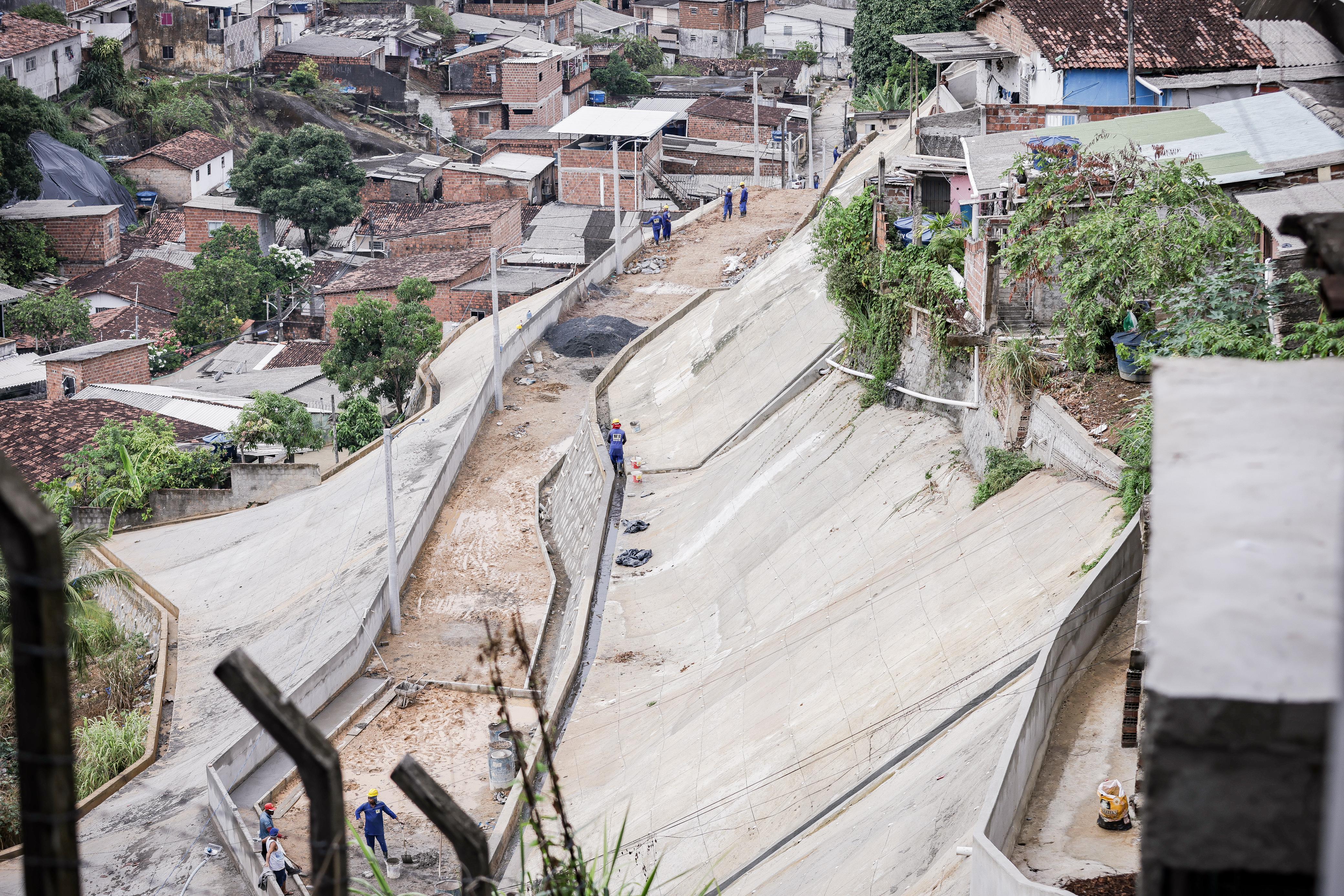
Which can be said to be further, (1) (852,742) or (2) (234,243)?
(2) (234,243)

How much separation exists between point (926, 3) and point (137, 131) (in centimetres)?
3445

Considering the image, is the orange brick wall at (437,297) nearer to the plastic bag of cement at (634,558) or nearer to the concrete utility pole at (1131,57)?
the concrete utility pole at (1131,57)

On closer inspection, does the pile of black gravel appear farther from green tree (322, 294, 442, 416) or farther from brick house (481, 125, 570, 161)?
brick house (481, 125, 570, 161)

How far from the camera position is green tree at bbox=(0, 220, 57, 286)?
45.0m

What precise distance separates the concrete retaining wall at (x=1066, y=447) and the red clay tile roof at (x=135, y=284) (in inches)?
1396

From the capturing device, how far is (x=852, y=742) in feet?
36.8

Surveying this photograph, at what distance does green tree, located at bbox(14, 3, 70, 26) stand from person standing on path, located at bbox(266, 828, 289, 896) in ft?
180

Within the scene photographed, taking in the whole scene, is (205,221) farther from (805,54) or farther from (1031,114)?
(805,54)

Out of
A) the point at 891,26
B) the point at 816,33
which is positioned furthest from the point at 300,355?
the point at 816,33

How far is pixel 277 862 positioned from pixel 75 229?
4059 cm

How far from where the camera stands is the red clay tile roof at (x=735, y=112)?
56469 millimetres

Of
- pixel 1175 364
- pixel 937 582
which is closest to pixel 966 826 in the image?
pixel 937 582

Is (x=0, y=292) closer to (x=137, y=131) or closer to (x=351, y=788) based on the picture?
(x=137, y=131)

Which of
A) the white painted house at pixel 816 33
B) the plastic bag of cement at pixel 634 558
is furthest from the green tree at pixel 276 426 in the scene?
the white painted house at pixel 816 33
